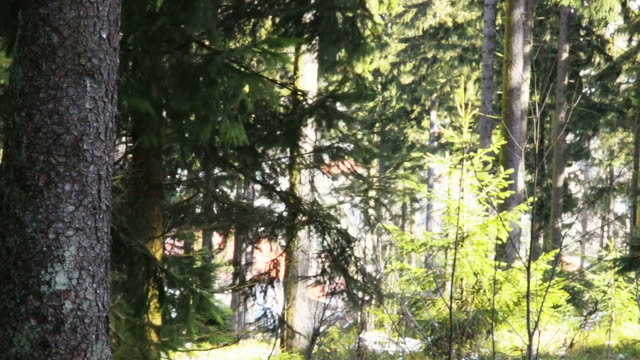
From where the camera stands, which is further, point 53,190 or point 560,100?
point 560,100

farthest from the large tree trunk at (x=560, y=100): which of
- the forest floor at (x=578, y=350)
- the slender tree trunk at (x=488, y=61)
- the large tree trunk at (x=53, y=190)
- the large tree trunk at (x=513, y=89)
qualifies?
the large tree trunk at (x=53, y=190)

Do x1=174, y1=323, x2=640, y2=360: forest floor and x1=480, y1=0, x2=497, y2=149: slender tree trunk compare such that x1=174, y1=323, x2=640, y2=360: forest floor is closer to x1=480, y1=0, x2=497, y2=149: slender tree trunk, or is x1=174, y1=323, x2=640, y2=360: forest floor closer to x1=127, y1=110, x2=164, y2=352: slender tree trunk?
x1=127, y1=110, x2=164, y2=352: slender tree trunk

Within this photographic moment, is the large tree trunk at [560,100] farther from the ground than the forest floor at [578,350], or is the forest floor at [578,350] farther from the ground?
the large tree trunk at [560,100]

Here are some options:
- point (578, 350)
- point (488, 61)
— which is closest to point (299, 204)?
point (578, 350)

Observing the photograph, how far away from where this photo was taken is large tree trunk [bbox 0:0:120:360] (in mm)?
2758

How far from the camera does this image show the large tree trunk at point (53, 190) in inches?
109

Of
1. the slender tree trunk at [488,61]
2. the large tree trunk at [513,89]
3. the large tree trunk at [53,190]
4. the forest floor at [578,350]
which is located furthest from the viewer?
the slender tree trunk at [488,61]

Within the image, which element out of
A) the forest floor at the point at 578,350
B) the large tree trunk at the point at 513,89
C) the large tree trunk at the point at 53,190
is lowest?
the forest floor at the point at 578,350

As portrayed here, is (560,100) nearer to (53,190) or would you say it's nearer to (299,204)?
(299,204)

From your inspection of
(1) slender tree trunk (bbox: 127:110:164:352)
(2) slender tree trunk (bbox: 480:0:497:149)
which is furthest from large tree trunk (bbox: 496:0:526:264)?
(1) slender tree trunk (bbox: 127:110:164:352)

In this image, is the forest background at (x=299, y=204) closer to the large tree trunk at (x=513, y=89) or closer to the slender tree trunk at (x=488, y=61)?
the large tree trunk at (x=513, y=89)

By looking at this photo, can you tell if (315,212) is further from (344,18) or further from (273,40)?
(273,40)

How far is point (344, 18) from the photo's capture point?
19.4 feet

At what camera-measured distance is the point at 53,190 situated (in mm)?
2781
